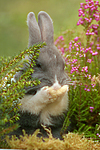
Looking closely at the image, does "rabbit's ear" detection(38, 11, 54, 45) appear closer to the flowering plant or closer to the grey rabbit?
the grey rabbit

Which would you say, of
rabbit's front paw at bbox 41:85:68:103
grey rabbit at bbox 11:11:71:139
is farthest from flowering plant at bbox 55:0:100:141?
rabbit's front paw at bbox 41:85:68:103

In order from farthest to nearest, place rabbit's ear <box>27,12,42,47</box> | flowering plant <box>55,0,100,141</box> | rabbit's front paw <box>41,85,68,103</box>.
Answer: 1. flowering plant <box>55,0,100,141</box>
2. rabbit's ear <box>27,12,42,47</box>
3. rabbit's front paw <box>41,85,68,103</box>

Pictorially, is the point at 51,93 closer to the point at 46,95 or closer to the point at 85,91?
the point at 46,95

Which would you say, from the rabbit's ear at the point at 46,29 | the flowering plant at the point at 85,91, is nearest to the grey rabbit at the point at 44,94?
the rabbit's ear at the point at 46,29

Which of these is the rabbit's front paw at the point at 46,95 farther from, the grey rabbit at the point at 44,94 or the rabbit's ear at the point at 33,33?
the rabbit's ear at the point at 33,33

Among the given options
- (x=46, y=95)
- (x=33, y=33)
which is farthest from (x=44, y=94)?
(x=33, y=33)

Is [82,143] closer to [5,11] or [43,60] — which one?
[43,60]

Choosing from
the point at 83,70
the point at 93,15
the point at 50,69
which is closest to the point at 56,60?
the point at 50,69

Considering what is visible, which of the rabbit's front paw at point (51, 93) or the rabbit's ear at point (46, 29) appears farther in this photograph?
the rabbit's ear at point (46, 29)
